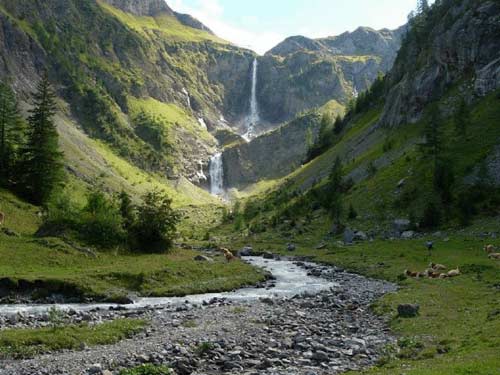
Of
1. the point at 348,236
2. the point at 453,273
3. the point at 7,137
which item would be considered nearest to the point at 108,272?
the point at 453,273

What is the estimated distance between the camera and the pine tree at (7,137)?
72.7 meters

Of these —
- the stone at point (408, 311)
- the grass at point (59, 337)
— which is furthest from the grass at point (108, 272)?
the stone at point (408, 311)

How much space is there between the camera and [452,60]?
114375 millimetres

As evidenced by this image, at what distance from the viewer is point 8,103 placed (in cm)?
8331

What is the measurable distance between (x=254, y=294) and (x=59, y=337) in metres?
21.7

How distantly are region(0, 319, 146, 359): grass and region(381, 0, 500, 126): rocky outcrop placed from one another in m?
92.8

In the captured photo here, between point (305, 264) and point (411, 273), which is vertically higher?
point (411, 273)

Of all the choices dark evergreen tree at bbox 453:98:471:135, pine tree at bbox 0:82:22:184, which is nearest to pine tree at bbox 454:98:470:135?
dark evergreen tree at bbox 453:98:471:135

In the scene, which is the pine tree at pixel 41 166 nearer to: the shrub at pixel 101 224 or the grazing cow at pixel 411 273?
the shrub at pixel 101 224

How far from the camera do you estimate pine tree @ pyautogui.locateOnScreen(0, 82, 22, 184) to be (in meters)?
72.7

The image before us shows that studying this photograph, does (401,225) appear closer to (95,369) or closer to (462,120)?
(462,120)

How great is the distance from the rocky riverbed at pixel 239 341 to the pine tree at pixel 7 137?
171ft

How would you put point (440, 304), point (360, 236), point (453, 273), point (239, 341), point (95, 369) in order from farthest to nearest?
point (360, 236)
point (453, 273)
point (440, 304)
point (239, 341)
point (95, 369)

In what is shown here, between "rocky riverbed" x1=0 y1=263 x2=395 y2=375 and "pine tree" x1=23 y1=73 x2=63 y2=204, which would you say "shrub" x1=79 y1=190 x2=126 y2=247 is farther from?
"rocky riverbed" x1=0 y1=263 x2=395 y2=375
